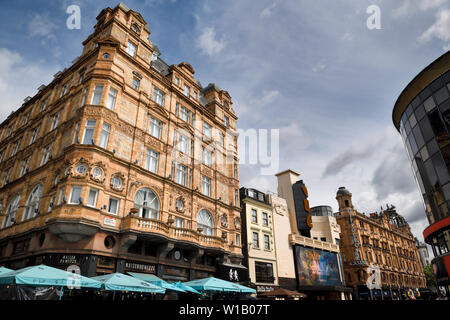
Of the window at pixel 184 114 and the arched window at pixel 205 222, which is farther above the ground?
the window at pixel 184 114

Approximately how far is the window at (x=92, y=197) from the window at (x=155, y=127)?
8.38m

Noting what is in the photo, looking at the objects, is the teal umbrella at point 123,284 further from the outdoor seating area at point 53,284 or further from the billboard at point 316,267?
the billboard at point 316,267

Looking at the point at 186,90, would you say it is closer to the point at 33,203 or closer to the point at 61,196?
the point at 61,196

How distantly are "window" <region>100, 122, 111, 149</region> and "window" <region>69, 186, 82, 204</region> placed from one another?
12.5ft

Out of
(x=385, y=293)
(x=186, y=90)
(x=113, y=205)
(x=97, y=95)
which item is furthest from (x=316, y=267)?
(x=97, y=95)

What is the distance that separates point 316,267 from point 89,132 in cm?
3797

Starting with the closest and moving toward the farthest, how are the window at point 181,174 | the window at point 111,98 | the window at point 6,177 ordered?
the window at point 111,98, the window at point 181,174, the window at point 6,177

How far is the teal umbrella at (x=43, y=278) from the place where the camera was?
11.2 m

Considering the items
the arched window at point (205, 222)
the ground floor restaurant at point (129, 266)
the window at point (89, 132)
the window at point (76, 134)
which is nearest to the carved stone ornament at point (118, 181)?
the window at point (89, 132)

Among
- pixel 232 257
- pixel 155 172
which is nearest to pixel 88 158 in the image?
pixel 155 172

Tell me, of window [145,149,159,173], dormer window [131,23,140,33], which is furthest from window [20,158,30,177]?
dormer window [131,23,140,33]

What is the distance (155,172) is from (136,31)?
1503cm

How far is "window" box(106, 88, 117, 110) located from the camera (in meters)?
22.6

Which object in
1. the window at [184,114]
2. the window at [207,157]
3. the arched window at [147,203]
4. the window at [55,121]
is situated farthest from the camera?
the window at [207,157]
